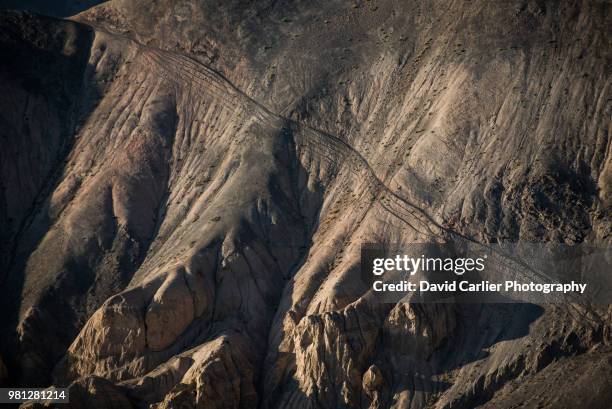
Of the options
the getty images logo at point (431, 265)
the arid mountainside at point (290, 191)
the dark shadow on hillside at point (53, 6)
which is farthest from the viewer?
the dark shadow on hillside at point (53, 6)

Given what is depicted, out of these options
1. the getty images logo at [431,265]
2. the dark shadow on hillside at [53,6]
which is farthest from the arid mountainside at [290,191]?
the dark shadow on hillside at [53,6]

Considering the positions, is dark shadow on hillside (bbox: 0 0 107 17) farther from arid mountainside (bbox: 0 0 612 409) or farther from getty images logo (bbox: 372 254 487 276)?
getty images logo (bbox: 372 254 487 276)

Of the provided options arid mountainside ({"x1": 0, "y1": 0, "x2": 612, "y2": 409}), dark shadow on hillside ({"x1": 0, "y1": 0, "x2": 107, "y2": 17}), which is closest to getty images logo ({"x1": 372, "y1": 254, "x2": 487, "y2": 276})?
arid mountainside ({"x1": 0, "y1": 0, "x2": 612, "y2": 409})

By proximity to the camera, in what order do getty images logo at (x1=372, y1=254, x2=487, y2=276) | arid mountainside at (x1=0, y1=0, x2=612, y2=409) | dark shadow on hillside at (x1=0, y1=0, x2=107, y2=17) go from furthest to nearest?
dark shadow on hillside at (x1=0, y1=0, x2=107, y2=17) < getty images logo at (x1=372, y1=254, x2=487, y2=276) < arid mountainside at (x1=0, y1=0, x2=612, y2=409)

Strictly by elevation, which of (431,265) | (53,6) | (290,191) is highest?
(53,6)

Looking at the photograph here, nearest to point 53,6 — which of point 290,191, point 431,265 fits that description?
point 290,191

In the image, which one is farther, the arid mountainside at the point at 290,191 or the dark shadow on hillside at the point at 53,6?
the dark shadow on hillside at the point at 53,6

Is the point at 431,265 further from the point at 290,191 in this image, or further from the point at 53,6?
the point at 53,6

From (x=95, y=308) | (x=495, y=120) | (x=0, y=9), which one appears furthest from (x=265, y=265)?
(x=0, y=9)

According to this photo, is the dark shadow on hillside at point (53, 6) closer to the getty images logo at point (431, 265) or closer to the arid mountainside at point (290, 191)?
the arid mountainside at point (290, 191)
